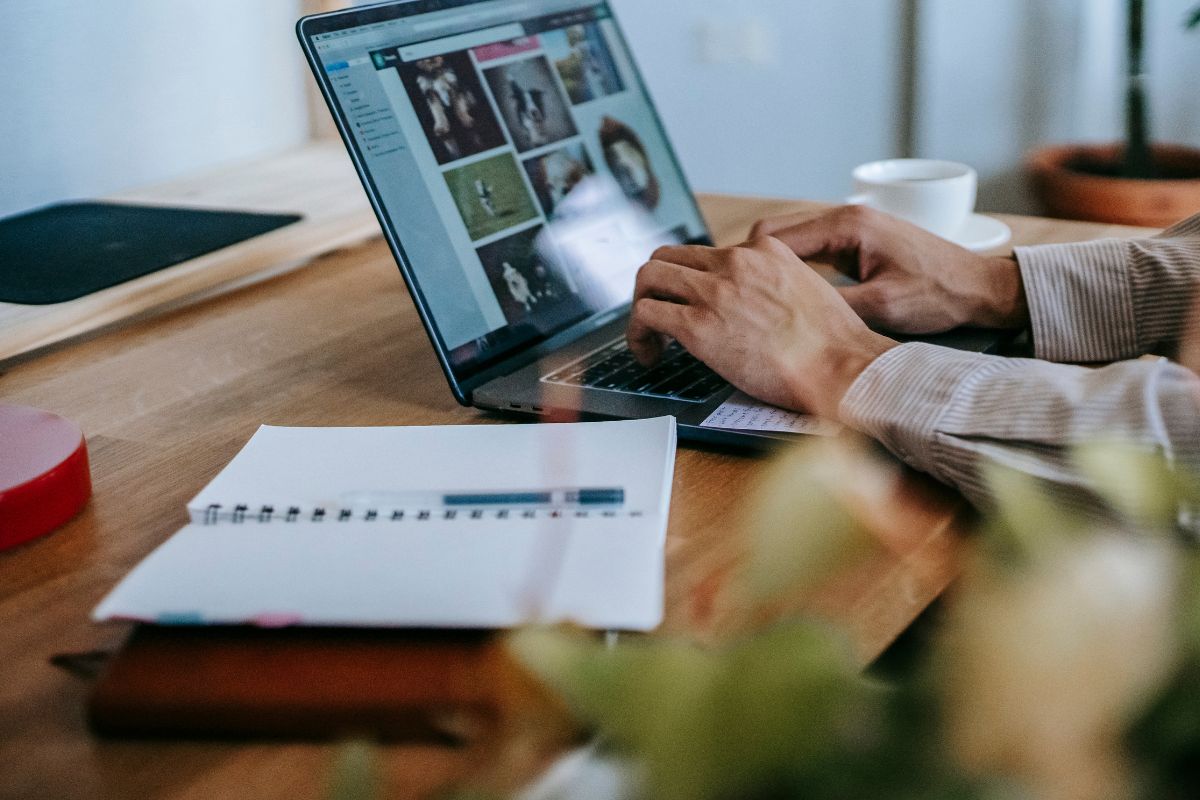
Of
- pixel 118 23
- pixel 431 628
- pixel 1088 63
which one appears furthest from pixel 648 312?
pixel 1088 63

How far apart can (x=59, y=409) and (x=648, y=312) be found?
1.44ft

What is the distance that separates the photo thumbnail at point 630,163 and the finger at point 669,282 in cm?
25

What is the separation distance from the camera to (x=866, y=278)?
2.99ft

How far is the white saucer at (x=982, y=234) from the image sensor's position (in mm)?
1087

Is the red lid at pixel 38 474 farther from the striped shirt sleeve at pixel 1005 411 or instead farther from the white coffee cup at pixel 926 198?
the white coffee cup at pixel 926 198

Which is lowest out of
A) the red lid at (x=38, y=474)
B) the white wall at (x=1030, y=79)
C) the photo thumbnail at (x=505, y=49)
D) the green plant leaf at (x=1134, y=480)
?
the white wall at (x=1030, y=79)

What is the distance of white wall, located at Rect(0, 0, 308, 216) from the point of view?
51.8 inches

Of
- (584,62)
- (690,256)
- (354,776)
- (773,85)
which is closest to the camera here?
(354,776)

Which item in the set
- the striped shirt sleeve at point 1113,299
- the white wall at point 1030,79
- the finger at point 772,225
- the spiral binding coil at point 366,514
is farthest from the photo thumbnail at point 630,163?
the white wall at point 1030,79

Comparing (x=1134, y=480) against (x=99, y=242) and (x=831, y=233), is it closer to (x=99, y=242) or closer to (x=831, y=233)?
(x=831, y=233)

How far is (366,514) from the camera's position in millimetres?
585

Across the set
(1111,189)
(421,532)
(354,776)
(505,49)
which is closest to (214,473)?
(421,532)

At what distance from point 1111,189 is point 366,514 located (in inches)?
71.8

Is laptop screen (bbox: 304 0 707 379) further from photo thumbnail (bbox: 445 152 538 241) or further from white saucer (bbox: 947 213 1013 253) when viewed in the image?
white saucer (bbox: 947 213 1013 253)
